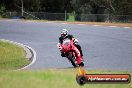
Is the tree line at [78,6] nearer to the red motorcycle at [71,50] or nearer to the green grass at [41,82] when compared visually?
the red motorcycle at [71,50]

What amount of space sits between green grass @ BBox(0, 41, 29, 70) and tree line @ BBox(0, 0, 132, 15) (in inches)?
1246

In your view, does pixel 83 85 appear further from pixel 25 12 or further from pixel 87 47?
pixel 25 12

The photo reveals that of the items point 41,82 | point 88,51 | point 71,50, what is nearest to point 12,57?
point 88,51

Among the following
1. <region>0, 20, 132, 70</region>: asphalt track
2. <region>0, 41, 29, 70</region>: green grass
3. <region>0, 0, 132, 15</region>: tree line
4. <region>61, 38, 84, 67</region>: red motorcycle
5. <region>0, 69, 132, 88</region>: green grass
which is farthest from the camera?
<region>0, 0, 132, 15</region>: tree line

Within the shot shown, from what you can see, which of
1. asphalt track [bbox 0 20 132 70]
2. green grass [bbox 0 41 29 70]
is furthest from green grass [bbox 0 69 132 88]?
green grass [bbox 0 41 29 70]

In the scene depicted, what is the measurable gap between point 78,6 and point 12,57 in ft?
145

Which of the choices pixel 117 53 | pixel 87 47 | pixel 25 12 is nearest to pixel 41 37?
pixel 87 47

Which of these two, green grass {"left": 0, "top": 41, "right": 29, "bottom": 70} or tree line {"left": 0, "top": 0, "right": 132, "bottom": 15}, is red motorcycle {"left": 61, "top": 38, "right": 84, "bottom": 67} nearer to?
green grass {"left": 0, "top": 41, "right": 29, "bottom": 70}

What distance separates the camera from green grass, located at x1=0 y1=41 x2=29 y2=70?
1762cm

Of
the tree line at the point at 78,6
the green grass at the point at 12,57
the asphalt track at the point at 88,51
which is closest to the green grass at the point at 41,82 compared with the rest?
the asphalt track at the point at 88,51

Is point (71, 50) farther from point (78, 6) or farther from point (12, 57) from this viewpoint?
point (78, 6)

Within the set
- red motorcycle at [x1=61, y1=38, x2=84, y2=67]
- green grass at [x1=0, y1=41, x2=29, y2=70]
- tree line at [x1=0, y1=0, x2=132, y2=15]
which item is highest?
red motorcycle at [x1=61, y1=38, x2=84, y2=67]

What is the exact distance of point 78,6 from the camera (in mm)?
62938

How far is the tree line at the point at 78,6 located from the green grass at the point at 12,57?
31.6 metres
